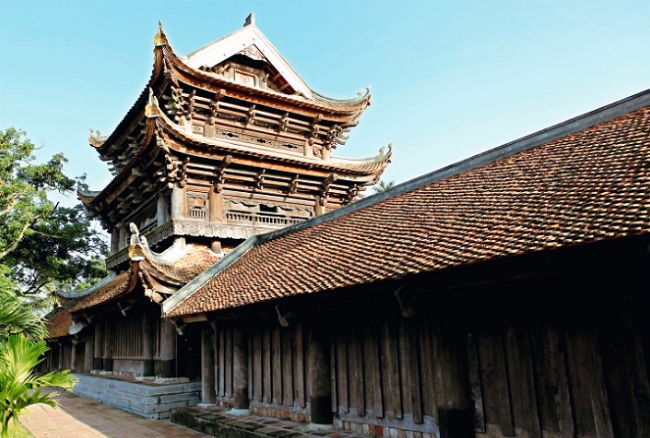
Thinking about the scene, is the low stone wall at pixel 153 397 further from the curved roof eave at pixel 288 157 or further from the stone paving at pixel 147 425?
the curved roof eave at pixel 288 157

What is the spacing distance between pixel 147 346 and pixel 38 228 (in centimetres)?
Answer: 1710

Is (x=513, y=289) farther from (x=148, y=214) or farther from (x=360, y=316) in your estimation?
(x=148, y=214)

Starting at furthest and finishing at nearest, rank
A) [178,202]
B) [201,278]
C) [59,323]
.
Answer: [59,323], [178,202], [201,278]

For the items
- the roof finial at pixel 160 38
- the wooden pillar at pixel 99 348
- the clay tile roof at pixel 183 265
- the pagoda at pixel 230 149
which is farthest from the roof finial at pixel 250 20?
the wooden pillar at pixel 99 348

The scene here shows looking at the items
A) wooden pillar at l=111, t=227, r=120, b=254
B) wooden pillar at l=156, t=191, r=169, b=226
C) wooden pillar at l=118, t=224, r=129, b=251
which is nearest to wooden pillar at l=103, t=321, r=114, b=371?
wooden pillar at l=118, t=224, r=129, b=251

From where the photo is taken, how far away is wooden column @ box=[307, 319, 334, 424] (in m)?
8.38

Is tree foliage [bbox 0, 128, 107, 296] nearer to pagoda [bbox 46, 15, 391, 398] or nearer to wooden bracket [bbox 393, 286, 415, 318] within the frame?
pagoda [bbox 46, 15, 391, 398]

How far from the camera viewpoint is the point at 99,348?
1859 centimetres

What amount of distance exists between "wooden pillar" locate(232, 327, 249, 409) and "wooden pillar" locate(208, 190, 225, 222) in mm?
5629

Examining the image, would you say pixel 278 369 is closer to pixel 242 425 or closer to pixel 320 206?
pixel 242 425

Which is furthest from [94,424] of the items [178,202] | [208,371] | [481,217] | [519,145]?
[519,145]

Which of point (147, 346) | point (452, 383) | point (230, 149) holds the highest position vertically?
point (230, 149)

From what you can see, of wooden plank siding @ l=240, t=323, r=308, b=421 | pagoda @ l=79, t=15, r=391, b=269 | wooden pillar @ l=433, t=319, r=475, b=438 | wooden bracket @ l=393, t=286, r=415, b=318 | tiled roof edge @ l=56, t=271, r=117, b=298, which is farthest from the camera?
tiled roof edge @ l=56, t=271, r=117, b=298

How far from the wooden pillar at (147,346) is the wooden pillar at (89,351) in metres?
6.77
